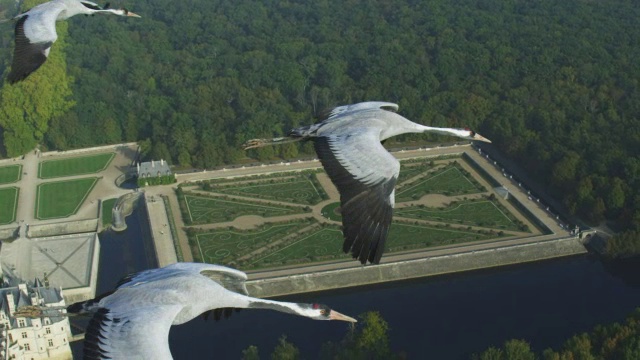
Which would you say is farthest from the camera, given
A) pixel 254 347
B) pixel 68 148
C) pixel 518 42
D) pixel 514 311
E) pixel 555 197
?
pixel 518 42

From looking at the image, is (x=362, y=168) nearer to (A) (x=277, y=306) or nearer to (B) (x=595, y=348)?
(A) (x=277, y=306)

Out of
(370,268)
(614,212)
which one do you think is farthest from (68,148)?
(614,212)

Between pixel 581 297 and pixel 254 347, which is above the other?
pixel 254 347

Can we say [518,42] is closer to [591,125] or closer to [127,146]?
[591,125]

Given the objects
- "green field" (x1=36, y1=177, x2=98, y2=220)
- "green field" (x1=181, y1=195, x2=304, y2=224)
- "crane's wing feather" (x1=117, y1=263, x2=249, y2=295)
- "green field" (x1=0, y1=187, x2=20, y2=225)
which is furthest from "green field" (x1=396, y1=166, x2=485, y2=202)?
"crane's wing feather" (x1=117, y1=263, x2=249, y2=295)

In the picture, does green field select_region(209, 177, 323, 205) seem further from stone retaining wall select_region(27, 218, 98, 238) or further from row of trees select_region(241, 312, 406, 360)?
row of trees select_region(241, 312, 406, 360)

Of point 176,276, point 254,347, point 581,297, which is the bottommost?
point 581,297

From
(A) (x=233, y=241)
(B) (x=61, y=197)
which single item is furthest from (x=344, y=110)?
(B) (x=61, y=197)
